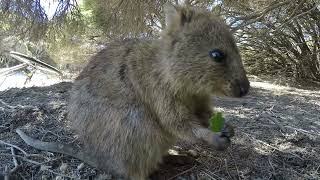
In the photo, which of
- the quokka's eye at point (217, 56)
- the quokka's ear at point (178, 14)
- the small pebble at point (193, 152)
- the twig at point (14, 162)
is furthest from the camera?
the small pebble at point (193, 152)

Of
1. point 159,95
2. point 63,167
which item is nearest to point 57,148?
point 63,167

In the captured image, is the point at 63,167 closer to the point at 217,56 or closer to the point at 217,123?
the point at 217,123

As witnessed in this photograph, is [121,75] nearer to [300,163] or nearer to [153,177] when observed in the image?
[153,177]

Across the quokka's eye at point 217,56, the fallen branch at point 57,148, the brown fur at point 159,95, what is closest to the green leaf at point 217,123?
the brown fur at point 159,95

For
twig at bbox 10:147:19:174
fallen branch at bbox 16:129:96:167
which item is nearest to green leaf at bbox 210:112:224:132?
fallen branch at bbox 16:129:96:167

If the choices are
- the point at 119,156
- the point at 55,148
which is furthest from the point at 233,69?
the point at 55,148

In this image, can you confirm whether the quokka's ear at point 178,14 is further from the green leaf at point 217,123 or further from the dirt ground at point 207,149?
the dirt ground at point 207,149

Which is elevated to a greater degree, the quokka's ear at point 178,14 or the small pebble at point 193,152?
the quokka's ear at point 178,14
